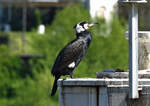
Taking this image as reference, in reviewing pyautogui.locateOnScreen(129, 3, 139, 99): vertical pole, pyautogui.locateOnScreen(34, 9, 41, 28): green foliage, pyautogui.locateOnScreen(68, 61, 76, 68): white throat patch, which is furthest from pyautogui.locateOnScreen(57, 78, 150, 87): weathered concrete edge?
pyautogui.locateOnScreen(34, 9, 41, 28): green foliage

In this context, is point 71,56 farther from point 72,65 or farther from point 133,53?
point 133,53

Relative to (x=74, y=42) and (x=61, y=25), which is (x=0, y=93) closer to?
(x=61, y=25)

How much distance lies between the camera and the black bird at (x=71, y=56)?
16.7 meters

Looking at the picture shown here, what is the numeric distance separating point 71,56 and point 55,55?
4980 centimetres

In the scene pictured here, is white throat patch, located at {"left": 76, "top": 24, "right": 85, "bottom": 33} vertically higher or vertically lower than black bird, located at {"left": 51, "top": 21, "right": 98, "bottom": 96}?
higher

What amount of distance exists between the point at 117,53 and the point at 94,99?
5594cm

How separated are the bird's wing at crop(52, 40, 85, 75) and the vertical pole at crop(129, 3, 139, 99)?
10.6 ft

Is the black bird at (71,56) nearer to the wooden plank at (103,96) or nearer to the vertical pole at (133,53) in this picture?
the wooden plank at (103,96)

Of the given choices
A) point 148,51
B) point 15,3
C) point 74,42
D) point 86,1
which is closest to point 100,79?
point 148,51

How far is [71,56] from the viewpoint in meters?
17.0

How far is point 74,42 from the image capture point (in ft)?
56.3

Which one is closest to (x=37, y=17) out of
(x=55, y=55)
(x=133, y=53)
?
(x=55, y=55)

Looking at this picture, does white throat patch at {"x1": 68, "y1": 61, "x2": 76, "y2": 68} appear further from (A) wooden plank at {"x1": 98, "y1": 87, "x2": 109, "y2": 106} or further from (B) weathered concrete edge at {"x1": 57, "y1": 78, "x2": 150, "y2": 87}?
(A) wooden plank at {"x1": 98, "y1": 87, "x2": 109, "y2": 106}

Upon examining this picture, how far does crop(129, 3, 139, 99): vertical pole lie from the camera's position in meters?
13.5
